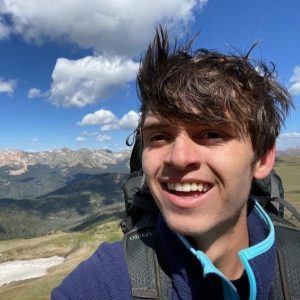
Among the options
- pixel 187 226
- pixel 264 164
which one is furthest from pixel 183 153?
pixel 264 164

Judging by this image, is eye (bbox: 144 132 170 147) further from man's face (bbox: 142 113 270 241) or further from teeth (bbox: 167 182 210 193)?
teeth (bbox: 167 182 210 193)

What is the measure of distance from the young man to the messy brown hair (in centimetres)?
1

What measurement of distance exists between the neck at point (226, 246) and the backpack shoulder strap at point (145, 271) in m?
0.53

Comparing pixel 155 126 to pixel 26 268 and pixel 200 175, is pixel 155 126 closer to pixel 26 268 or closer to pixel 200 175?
pixel 200 175

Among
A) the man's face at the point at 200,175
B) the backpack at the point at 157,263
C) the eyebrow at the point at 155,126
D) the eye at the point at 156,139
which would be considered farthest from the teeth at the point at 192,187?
the backpack at the point at 157,263

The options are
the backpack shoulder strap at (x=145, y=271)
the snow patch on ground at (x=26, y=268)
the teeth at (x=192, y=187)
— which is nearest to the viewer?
the backpack shoulder strap at (x=145, y=271)

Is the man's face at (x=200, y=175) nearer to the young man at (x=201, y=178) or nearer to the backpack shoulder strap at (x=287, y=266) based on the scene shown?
the young man at (x=201, y=178)

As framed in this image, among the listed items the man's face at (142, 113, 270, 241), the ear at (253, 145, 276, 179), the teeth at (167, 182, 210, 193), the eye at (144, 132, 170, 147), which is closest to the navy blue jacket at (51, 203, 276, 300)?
the man's face at (142, 113, 270, 241)

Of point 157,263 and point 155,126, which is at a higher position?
point 155,126

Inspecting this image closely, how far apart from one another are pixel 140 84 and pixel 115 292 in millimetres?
2461

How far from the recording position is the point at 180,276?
4.08 meters

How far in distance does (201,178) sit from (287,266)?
1.49 m

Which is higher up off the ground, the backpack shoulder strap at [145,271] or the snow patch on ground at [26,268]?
the backpack shoulder strap at [145,271]

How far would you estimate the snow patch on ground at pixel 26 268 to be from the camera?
431 feet
